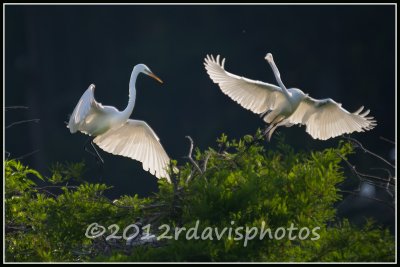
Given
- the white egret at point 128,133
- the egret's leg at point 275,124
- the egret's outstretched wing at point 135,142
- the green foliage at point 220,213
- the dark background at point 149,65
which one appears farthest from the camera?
the dark background at point 149,65

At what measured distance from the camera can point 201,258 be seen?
4.15 metres

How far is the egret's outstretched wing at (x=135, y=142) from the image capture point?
553 centimetres

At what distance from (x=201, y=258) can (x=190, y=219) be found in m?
0.18

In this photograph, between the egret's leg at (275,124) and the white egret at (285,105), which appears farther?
the egret's leg at (275,124)

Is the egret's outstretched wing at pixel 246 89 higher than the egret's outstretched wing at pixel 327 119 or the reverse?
higher

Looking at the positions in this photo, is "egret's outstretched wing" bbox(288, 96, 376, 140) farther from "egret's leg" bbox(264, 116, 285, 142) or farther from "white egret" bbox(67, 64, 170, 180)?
"white egret" bbox(67, 64, 170, 180)

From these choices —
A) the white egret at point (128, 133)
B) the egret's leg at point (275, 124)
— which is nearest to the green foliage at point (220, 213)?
the white egret at point (128, 133)

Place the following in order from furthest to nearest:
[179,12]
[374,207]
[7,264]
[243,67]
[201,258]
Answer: [179,12]
[243,67]
[374,207]
[7,264]
[201,258]

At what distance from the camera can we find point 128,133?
5598mm

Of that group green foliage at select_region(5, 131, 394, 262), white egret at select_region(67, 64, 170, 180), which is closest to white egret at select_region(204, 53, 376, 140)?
white egret at select_region(67, 64, 170, 180)

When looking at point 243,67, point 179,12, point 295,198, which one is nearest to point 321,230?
point 295,198

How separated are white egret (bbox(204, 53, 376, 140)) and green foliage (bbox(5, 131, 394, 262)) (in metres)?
0.84

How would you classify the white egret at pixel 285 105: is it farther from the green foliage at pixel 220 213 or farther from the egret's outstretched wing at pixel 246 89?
the green foliage at pixel 220 213

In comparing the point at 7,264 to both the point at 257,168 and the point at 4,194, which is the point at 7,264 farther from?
the point at 257,168
